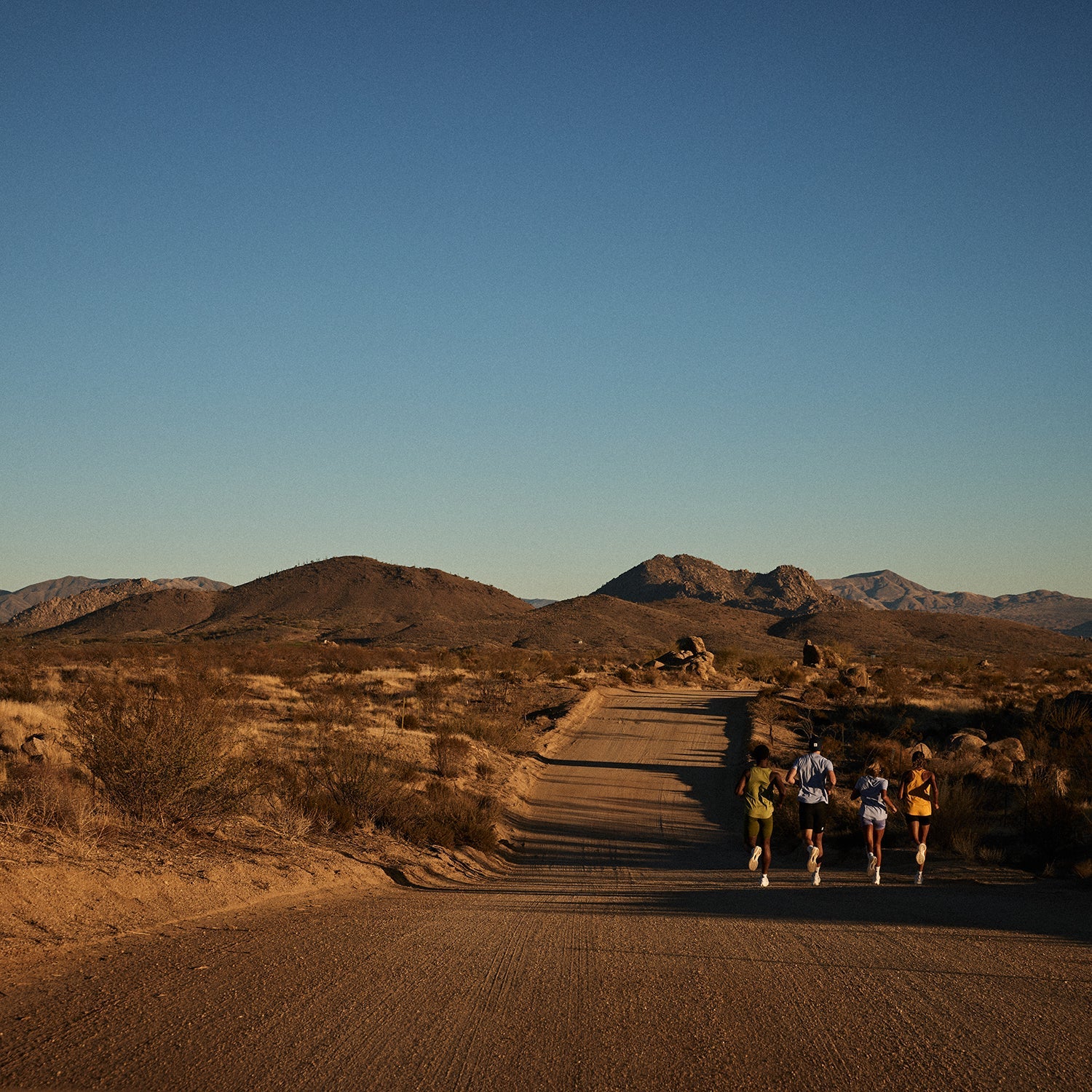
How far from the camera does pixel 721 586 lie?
17650cm

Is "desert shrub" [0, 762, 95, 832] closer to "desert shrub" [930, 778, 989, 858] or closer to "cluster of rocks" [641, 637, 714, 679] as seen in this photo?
"desert shrub" [930, 778, 989, 858]

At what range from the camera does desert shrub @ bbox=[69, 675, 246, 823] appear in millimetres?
12055

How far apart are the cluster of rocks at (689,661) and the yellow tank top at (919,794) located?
44805 millimetres

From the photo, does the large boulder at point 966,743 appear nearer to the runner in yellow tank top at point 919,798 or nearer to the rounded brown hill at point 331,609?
the runner in yellow tank top at point 919,798

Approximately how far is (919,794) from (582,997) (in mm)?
8581

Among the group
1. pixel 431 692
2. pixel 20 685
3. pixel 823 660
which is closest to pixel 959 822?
pixel 431 692

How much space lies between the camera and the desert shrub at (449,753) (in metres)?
22.0

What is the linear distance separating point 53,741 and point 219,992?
15780 mm

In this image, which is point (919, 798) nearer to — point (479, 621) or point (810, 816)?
point (810, 816)

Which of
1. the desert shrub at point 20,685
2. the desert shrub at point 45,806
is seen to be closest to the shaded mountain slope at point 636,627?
the desert shrub at point 20,685

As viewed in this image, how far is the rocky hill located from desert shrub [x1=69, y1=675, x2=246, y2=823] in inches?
6059

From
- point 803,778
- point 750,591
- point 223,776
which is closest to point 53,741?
point 223,776

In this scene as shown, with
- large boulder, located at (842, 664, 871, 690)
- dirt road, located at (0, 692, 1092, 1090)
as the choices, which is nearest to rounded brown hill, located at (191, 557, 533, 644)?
large boulder, located at (842, 664, 871, 690)

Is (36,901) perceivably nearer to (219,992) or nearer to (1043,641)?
(219,992)
